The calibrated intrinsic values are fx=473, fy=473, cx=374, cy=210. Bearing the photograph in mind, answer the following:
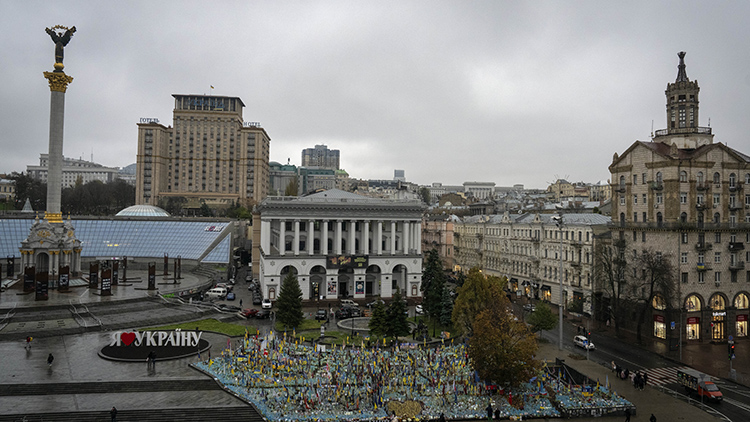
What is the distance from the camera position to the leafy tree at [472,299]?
1469 inches

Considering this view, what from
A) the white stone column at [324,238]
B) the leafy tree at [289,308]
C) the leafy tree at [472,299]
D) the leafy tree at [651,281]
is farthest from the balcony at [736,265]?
the white stone column at [324,238]

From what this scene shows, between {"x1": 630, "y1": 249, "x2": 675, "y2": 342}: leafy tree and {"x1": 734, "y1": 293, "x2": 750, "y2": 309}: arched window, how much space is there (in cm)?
778

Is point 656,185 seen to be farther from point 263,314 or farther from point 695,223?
point 263,314

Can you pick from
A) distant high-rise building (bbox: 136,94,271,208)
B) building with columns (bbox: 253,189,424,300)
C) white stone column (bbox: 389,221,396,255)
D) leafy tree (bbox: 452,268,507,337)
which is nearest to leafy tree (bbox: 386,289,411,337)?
leafy tree (bbox: 452,268,507,337)

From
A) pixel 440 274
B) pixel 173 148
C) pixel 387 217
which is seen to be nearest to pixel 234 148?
pixel 173 148

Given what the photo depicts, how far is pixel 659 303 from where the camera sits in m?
45.8

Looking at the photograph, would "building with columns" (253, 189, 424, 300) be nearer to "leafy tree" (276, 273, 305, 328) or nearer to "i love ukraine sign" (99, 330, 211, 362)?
"leafy tree" (276, 273, 305, 328)

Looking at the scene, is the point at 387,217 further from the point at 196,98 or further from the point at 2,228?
the point at 196,98

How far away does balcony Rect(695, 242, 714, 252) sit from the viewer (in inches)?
1772

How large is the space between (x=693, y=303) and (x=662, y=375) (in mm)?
13607

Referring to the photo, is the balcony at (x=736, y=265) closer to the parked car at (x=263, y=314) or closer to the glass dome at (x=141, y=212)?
the parked car at (x=263, y=314)

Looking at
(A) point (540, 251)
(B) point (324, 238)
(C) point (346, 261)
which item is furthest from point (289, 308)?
(A) point (540, 251)

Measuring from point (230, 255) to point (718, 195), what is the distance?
7157cm

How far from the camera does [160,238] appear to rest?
9031 centimetres
